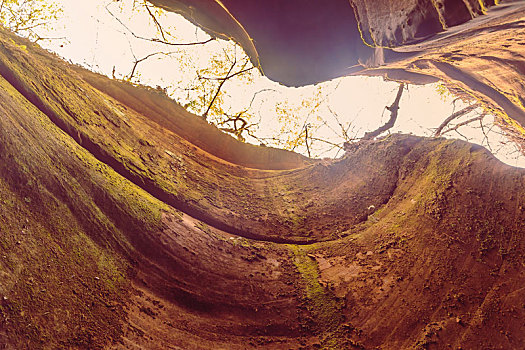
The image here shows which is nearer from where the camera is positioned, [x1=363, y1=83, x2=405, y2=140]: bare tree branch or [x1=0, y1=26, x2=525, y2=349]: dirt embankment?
[x1=0, y1=26, x2=525, y2=349]: dirt embankment

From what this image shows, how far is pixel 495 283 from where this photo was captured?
73.0 inches

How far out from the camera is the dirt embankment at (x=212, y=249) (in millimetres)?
1470

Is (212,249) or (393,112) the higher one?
(393,112)

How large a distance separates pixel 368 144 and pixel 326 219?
1.36 m

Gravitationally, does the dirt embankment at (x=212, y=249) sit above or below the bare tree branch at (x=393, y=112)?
below

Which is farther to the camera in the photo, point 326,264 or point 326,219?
point 326,219

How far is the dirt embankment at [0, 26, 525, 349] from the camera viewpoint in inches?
57.9

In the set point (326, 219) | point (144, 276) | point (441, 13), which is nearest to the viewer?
point (144, 276)

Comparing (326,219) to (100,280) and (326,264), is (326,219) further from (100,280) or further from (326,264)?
(100,280)

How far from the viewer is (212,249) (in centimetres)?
211

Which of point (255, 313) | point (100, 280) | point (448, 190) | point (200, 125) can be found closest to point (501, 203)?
point (448, 190)

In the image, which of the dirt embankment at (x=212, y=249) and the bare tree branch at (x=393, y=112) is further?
the bare tree branch at (x=393, y=112)

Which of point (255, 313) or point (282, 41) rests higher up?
point (282, 41)

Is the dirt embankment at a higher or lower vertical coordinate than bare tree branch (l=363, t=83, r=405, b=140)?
lower
